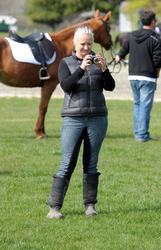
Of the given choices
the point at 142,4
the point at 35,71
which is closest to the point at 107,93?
the point at 35,71

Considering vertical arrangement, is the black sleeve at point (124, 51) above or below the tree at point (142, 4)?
above

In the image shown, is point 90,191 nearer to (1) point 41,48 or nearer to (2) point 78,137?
(2) point 78,137

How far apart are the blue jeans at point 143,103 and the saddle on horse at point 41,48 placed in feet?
5.08

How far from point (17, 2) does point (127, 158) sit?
136408mm

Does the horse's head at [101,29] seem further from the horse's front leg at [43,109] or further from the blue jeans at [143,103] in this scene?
the blue jeans at [143,103]

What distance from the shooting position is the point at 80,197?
9414 mm

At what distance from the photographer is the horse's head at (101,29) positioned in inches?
622

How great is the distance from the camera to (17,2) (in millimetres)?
146625

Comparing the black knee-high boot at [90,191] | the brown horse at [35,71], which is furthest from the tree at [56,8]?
the black knee-high boot at [90,191]

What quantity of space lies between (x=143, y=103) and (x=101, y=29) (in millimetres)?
2172

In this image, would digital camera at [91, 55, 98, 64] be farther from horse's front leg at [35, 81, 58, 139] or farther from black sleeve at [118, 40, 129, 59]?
horse's front leg at [35, 81, 58, 139]

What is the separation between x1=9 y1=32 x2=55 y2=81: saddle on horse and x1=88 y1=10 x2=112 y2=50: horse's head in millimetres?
1209

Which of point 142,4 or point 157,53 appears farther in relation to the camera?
point 142,4

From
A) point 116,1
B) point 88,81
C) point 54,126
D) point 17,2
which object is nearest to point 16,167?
point 88,81
